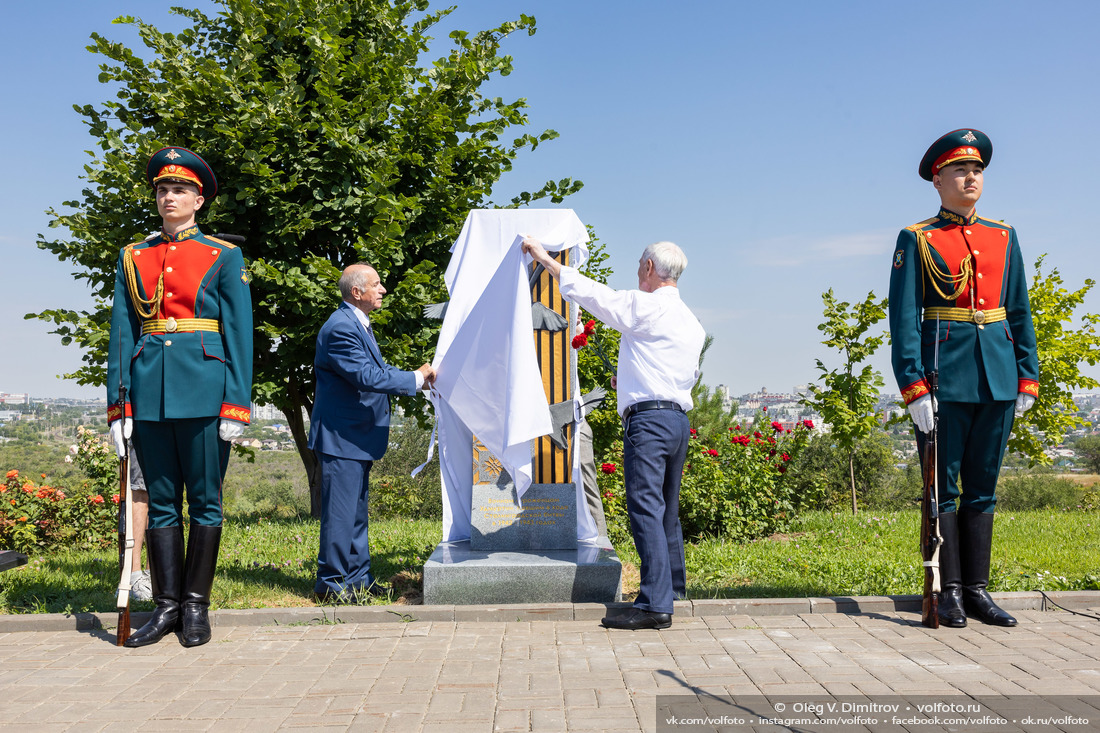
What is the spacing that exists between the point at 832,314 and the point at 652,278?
8.42m

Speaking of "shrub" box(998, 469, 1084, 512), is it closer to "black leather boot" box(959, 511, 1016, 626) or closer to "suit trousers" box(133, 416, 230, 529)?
"black leather boot" box(959, 511, 1016, 626)

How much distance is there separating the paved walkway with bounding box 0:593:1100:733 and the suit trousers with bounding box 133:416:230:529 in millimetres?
678

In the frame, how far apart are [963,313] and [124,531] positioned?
470cm

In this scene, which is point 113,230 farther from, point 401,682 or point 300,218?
point 401,682

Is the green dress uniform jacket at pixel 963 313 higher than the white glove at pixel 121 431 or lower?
higher

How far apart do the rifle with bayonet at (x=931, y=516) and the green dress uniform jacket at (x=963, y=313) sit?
0.31 ft

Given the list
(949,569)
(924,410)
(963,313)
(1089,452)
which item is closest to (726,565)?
(949,569)

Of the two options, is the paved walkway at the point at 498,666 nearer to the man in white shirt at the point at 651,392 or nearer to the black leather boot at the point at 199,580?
the black leather boot at the point at 199,580

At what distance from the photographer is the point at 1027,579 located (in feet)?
18.8

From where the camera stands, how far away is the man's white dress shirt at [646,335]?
15.6 ft

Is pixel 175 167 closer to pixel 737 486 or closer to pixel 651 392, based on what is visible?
pixel 651 392

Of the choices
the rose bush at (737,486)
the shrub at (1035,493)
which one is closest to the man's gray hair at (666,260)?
the rose bush at (737,486)

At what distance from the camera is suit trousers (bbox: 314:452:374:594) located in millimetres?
5418

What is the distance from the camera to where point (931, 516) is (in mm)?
4633
